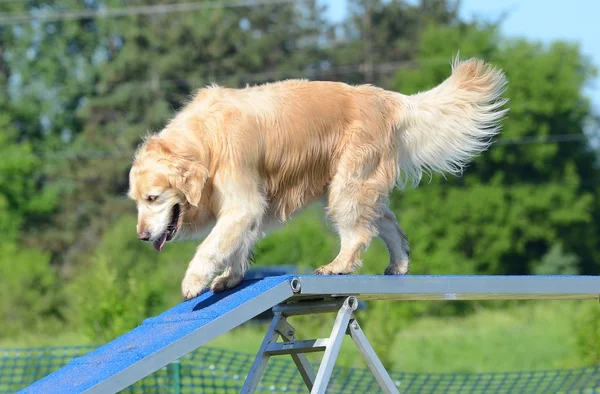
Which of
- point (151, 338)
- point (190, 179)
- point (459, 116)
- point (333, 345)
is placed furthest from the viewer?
point (459, 116)

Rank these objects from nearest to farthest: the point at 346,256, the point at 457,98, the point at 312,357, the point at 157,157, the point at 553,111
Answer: the point at 157,157 → the point at 346,256 → the point at 457,98 → the point at 312,357 → the point at 553,111

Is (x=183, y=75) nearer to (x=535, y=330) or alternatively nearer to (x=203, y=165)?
(x=535, y=330)

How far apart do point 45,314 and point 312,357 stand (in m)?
14.3

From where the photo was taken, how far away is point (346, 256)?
18.8ft

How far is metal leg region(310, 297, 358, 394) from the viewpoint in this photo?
15.6 feet

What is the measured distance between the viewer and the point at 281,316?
5.63 metres

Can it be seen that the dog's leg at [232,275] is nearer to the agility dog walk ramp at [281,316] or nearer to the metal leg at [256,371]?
the agility dog walk ramp at [281,316]

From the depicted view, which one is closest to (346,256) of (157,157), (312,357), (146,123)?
(157,157)

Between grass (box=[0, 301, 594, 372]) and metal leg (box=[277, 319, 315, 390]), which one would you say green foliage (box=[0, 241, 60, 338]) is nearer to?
grass (box=[0, 301, 594, 372])

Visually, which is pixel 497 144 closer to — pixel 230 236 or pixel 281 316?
pixel 281 316

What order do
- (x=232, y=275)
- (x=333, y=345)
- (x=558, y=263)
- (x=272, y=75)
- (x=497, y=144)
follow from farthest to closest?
(x=497, y=144)
(x=272, y=75)
(x=558, y=263)
(x=232, y=275)
(x=333, y=345)

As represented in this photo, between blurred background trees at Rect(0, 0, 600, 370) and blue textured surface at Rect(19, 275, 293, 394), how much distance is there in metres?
28.4

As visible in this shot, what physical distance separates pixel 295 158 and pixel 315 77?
32838 mm

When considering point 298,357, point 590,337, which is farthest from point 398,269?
point 590,337
